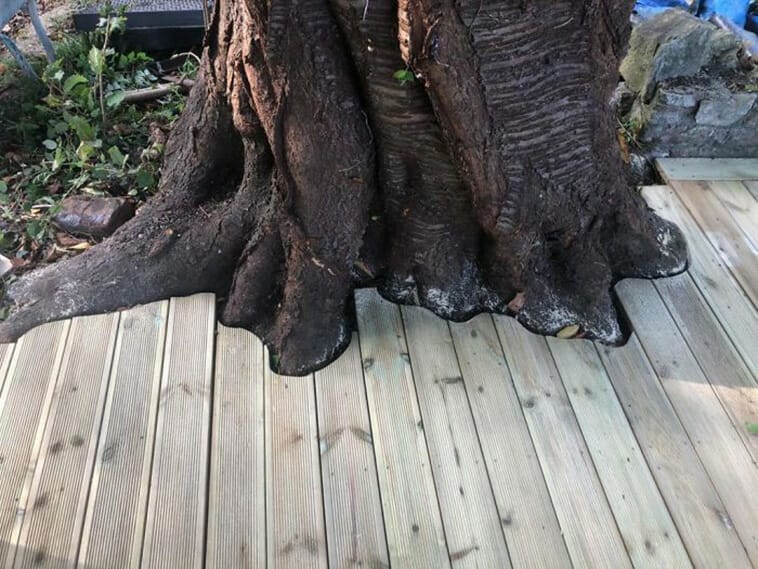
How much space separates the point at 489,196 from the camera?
1.92 metres

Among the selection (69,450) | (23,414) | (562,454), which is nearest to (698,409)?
(562,454)

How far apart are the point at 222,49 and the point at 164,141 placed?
1.03 meters

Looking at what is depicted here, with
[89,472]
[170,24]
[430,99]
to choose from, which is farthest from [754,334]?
[170,24]

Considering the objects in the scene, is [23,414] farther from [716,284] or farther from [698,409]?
[716,284]

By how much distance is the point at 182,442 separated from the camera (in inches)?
70.4

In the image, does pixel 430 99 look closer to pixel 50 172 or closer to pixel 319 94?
pixel 319 94

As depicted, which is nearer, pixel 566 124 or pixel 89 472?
pixel 89 472

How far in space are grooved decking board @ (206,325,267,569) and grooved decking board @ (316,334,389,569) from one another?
0.18 metres

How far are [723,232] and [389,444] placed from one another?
1743 mm

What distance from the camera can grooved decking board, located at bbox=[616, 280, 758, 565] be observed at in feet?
5.56

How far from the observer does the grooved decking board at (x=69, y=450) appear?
157 centimetres

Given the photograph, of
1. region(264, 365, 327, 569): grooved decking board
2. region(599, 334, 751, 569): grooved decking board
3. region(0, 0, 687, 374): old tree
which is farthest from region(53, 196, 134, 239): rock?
region(599, 334, 751, 569): grooved decking board

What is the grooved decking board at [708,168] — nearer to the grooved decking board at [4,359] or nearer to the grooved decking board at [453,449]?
the grooved decking board at [453,449]

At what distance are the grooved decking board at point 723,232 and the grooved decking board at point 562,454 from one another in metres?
0.91
